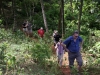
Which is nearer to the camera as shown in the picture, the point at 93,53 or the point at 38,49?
the point at 38,49

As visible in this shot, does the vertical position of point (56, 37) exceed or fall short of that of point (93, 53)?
it exceeds it

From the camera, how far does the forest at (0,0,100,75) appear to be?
9570 mm

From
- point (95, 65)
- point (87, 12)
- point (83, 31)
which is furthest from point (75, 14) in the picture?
point (95, 65)

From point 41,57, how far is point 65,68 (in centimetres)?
121

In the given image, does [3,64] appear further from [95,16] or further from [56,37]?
[95,16]

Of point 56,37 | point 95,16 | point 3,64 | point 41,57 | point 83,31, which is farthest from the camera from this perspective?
point 95,16

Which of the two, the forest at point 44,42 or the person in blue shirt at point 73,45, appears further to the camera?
the forest at point 44,42

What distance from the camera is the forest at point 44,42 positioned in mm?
9570

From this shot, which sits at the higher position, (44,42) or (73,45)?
(73,45)

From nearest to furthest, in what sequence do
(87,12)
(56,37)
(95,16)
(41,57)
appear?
(41,57), (56,37), (95,16), (87,12)

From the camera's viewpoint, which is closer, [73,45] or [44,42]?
[73,45]

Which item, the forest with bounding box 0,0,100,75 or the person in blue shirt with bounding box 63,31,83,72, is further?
the forest with bounding box 0,0,100,75

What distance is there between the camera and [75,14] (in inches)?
1277

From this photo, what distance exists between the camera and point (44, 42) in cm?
1595
